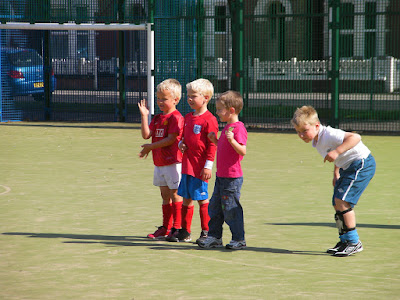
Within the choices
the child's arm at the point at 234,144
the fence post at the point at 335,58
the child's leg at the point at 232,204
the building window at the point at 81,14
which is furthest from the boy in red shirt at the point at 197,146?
the building window at the point at 81,14

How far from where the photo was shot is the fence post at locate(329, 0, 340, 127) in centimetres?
1644

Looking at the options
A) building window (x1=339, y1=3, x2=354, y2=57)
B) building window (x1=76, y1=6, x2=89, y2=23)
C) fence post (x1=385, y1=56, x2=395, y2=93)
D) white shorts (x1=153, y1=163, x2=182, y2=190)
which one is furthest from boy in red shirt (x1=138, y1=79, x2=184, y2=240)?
fence post (x1=385, y1=56, x2=395, y2=93)

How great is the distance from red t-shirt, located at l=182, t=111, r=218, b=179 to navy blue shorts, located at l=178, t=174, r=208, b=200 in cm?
5

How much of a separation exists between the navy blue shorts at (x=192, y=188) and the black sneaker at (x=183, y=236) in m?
0.34

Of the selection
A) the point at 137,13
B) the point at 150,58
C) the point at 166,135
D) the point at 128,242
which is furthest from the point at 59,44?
the point at 128,242

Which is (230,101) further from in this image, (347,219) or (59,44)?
(59,44)

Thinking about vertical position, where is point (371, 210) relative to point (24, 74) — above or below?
below

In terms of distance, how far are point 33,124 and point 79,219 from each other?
11668 millimetres

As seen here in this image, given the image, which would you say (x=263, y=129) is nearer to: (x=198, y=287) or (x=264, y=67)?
(x=264, y=67)

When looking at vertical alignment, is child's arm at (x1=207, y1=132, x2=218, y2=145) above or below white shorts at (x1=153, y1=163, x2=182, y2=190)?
above

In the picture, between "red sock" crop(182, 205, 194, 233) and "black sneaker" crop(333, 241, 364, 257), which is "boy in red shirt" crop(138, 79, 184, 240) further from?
"black sneaker" crop(333, 241, 364, 257)

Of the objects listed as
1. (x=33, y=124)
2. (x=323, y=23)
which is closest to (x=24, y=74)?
(x=33, y=124)

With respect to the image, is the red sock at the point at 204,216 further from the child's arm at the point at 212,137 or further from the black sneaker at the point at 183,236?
the child's arm at the point at 212,137

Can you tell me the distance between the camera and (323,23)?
17578 mm
